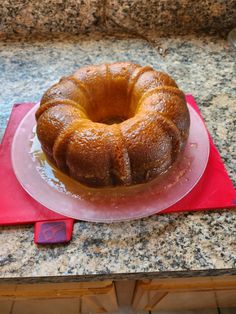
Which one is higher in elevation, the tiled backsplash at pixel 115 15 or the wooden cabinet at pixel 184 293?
the tiled backsplash at pixel 115 15

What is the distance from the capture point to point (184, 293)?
74 centimetres

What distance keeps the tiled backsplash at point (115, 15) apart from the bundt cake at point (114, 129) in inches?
13.9

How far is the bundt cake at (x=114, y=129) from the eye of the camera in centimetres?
59

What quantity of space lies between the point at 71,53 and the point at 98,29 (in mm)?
129

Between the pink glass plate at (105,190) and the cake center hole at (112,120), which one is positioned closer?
the pink glass plate at (105,190)

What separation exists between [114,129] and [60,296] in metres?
0.37

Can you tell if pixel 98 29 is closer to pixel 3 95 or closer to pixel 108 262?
pixel 3 95

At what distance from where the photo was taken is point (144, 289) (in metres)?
0.67

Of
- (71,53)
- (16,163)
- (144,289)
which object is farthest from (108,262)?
(71,53)

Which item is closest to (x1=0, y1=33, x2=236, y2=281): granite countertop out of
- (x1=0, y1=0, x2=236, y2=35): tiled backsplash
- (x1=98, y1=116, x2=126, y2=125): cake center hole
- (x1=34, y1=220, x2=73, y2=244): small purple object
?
(x1=34, y1=220, x2=73, y2=244): small purple object

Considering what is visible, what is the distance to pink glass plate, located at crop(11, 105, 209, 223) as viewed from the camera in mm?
599

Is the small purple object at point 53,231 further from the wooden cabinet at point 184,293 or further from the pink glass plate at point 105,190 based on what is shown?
the wooden cabinet at point 184,293

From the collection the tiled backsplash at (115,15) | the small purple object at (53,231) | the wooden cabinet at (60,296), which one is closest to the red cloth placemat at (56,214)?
the small purple object at (53,231)

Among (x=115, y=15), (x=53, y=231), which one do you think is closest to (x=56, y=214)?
(x=53, y=231)
